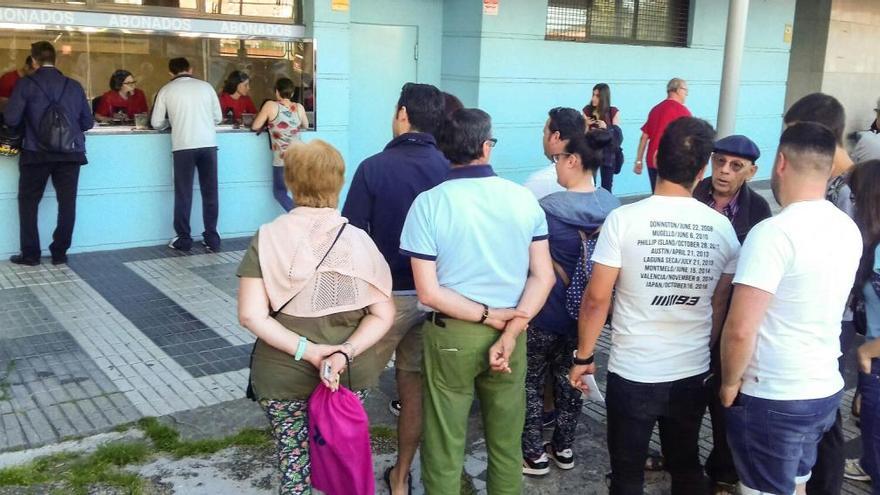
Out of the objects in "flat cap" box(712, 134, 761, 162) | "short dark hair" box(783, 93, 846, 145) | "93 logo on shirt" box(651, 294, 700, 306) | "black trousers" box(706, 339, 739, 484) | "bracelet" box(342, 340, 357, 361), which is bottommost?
"black trousers" box(706, 339, 739, 484)

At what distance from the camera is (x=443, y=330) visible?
3.02 m

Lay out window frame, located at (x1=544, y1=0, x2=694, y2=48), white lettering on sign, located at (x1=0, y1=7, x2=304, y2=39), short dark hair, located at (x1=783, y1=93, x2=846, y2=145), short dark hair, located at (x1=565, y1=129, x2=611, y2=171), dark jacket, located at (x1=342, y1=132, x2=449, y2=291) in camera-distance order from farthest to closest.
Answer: window frame, located at (x1=544, y1=0, x2=694, y2=48)
white lettering on sign, located at (x1=0, y1=7, x2=304, y2=39)
short dark hair, located at (x1=783, y1=93, x2=846, y2=145)
short dark hair, located at (x1=565, y1=129, x2=611, y2=171)
dark jacket, located at (x1=342, y1=132, x2=449, y2=291)

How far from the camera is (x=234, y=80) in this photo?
845 cm

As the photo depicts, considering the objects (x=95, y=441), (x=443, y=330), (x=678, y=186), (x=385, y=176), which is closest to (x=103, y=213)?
(x=95, y=441)

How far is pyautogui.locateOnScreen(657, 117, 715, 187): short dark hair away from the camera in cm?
288

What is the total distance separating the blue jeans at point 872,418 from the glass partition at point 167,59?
619 cm

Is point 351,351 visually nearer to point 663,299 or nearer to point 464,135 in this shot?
point 464,135

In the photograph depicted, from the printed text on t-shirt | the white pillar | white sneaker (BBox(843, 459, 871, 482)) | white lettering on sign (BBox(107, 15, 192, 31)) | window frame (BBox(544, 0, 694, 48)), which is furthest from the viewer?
window frame (BBox(544, 0, 694, 48))

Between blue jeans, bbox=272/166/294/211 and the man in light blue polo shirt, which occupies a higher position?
the man in light blue polo shirt

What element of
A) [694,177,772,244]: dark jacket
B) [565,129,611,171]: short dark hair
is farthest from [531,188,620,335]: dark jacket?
[694,177,772,244]: dark jacket

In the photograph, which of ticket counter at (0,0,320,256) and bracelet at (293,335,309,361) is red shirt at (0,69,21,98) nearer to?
ticket counter at (0,0,320,256)

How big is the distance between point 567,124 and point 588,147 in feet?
0.51

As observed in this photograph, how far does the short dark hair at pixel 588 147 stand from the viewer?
3.59 meters

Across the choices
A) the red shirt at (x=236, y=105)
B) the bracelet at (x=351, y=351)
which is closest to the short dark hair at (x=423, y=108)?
the bracelet at (x=351, y=351)
